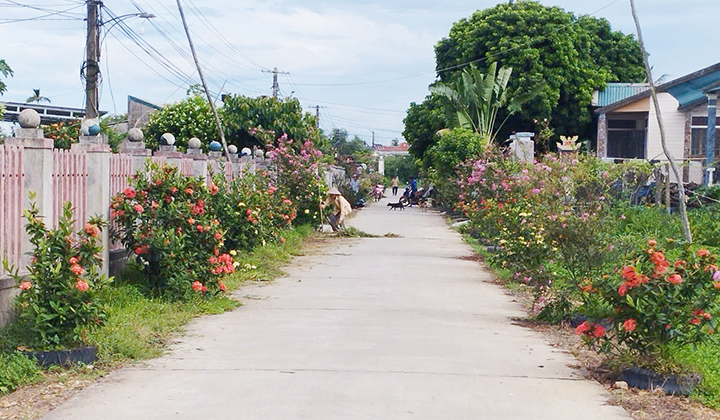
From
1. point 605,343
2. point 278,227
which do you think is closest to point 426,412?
point 605,343

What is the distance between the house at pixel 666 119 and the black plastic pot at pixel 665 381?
48.1 feet

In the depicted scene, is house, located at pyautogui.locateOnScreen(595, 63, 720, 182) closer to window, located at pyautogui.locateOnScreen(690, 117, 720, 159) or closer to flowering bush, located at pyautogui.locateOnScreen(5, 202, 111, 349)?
window, located at pyautogui.locateOnScreen(690, 117, 720, 159)

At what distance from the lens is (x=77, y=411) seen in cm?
619

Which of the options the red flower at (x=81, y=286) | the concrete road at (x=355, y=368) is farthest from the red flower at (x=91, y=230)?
the concrete road at (x=355, y=368)

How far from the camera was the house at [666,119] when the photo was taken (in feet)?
79.8

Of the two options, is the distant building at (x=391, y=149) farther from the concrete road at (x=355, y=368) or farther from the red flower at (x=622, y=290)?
the red flower at (x=622, y=290)

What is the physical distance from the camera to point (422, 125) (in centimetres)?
4847

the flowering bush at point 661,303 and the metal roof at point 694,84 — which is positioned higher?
the metal roof at point 694,84

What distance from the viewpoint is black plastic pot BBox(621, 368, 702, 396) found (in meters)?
6.94

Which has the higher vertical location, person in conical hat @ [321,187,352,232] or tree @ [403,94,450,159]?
tree @ [403,94,450,159]

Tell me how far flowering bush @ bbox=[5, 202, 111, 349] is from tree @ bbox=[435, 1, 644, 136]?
35.7m

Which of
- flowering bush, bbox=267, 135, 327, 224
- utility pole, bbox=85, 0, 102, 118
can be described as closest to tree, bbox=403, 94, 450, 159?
flowering bush, bbox=267, 135, 327, 224

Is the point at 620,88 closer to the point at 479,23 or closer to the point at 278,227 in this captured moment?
the point at 479,23

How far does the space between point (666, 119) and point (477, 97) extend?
7.60m
